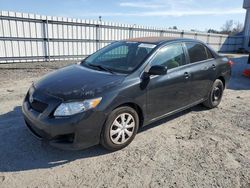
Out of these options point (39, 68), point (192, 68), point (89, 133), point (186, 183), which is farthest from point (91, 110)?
point (39, 68)

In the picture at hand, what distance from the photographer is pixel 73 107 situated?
9.09 feet

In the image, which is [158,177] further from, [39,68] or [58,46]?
[58,46]

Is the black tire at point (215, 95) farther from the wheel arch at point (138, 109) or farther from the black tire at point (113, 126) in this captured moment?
the black tire at point (113, 126)

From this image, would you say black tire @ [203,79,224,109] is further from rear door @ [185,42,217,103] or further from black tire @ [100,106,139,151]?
black tire @ [100,106,139,151]

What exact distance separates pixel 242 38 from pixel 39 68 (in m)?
27.3

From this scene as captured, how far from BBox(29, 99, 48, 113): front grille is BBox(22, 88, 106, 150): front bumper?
0.05m

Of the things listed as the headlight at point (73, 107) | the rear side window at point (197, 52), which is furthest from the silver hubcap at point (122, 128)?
the rear side window at point (197, 52)

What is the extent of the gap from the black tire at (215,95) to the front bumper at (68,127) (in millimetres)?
3044

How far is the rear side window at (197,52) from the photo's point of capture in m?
4.36

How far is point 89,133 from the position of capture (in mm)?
2877

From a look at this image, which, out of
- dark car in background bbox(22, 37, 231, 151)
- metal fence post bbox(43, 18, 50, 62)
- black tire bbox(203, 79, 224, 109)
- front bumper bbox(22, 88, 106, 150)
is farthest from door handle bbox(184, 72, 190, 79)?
metal fence post bbox(43, 18, 50, 62)

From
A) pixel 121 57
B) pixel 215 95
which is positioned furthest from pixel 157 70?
pixel 215 95

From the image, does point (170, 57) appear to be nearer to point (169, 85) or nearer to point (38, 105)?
point (169, 85)

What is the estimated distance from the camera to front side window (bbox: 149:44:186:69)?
369 centimetres
